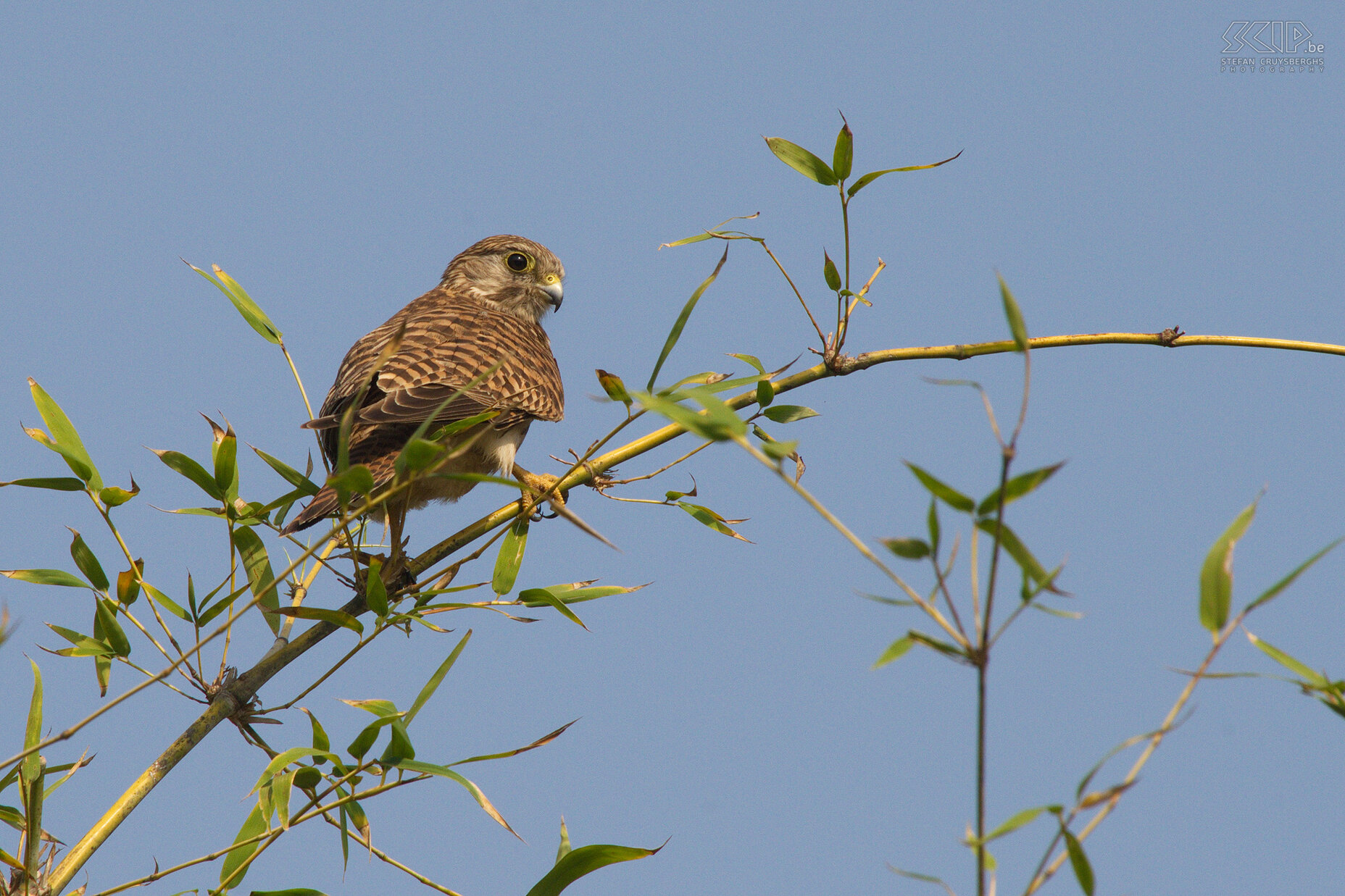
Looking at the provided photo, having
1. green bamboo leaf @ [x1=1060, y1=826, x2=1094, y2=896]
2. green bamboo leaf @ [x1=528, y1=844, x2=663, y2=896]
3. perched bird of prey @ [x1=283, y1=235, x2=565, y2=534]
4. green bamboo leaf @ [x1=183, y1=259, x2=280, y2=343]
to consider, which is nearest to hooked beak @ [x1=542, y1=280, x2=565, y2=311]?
perched bird of prey @ [x1=283, y1=235, x2=565, y2=534]

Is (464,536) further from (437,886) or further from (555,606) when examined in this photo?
(437,886)

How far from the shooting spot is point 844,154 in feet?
7.89

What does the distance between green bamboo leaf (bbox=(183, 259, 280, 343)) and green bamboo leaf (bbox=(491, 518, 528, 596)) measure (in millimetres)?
1045

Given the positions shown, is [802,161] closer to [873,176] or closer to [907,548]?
[873,176]

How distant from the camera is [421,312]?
513cm

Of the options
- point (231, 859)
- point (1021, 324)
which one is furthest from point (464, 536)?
point (1021, 324)

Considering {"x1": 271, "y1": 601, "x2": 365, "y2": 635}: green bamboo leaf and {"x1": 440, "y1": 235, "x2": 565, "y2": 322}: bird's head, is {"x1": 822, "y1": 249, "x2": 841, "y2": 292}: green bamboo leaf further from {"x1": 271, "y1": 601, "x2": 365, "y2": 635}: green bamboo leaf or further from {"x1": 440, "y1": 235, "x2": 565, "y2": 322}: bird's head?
{"x1": 440, "y1": 235, "x2": 565, "y2": 322}: bird's head

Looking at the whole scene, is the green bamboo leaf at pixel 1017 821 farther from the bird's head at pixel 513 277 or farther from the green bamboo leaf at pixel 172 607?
the bird's head at pixel 513 277

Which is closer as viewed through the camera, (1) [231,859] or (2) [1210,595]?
(2) [1210,595]

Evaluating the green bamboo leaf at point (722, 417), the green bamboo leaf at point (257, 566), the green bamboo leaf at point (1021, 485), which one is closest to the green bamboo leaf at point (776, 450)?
the green bamboo leaf at point (722, 417)

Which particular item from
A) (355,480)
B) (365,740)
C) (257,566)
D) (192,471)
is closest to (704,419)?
(355,480)

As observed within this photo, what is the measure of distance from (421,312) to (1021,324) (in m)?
4.26

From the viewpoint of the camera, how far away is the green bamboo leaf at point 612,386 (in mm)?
1934

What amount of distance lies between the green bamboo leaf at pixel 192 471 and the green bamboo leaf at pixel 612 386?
44.6 inches
